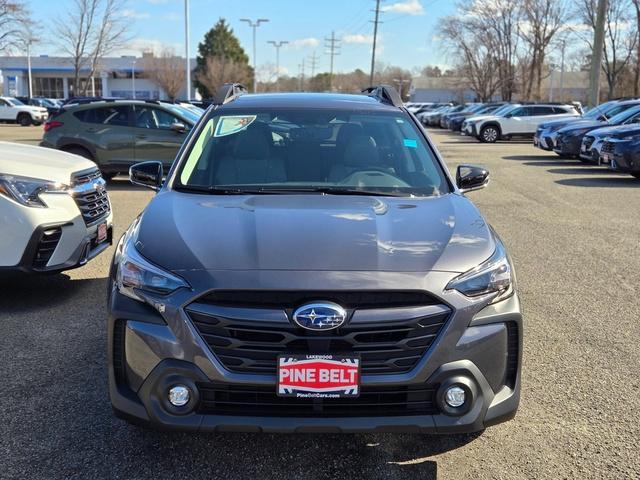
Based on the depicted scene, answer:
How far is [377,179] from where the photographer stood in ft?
12.9

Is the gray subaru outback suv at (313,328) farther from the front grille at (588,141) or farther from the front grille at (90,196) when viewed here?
the front grille at (588,141)

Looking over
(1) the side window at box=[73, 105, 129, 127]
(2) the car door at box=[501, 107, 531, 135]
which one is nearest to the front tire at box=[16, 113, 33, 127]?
(2) the car door at box=[501, 107, 531, 135]

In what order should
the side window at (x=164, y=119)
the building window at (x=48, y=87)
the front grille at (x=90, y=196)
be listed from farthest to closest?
the building window at (x=48, y=87) < the side window at (x=164, y=119) < the front grille at (x=90, y=196)

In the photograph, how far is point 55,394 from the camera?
11.8 ft

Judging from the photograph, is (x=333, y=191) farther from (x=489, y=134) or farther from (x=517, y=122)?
(x=517, y=122)

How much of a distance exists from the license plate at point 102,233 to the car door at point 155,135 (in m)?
6.91

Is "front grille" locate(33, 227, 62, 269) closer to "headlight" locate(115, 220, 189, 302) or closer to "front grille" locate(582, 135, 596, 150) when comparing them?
"headlight" locate(115, 220, 189, 302)

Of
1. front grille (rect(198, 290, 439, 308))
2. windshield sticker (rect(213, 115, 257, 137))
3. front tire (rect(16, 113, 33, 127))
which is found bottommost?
front tire (rect(16, 113, 33, 127))

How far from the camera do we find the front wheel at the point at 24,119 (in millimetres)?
39447

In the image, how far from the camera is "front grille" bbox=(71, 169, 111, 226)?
5.24 meters

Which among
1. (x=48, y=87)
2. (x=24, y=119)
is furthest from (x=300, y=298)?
(x=48, y=87)

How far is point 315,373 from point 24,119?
42.4 m

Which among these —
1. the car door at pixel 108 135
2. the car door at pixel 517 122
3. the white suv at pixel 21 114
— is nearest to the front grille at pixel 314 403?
the car door at pixel 108 135

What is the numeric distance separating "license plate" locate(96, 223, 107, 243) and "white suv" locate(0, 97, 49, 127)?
1489 inches
